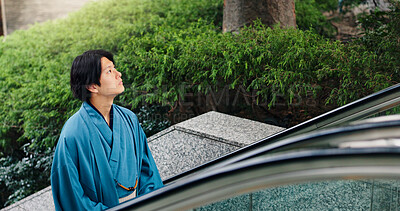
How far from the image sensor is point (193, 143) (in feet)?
12.9

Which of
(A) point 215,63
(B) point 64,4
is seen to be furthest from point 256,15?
(B) point 64,4

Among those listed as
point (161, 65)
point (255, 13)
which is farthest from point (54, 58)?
Answer: point (255, 13)

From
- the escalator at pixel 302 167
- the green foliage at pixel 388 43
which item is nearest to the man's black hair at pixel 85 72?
the escalator at pixel 302 167

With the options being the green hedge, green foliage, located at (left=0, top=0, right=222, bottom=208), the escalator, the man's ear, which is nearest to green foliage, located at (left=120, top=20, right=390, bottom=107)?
the green hedge

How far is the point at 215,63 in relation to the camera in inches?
180

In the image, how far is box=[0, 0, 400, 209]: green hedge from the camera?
4.11 metres

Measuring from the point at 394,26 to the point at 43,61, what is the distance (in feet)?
16.9

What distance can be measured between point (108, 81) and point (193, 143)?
1.59 m

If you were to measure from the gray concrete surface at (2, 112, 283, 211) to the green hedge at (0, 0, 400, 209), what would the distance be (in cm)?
49

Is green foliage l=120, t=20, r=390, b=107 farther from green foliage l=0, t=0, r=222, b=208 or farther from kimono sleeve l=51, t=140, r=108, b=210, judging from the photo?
kimono sleeve l=51, t=140, r=108, b=210

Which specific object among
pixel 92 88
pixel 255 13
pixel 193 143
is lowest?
pixel 193 143

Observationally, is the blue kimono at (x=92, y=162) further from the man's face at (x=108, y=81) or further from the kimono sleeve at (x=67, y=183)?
the man's face at (x=108, y=81)

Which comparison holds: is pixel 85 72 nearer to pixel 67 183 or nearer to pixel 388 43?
→ pixel 67 183

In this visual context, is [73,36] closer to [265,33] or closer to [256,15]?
[256,15]
